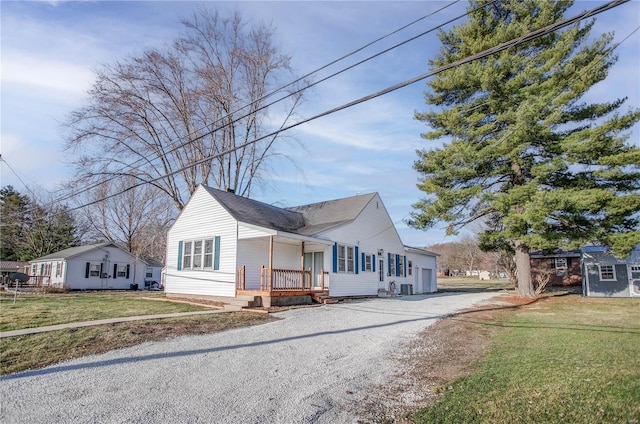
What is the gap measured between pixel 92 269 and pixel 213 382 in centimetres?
3053

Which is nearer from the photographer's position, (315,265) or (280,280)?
(280,280)

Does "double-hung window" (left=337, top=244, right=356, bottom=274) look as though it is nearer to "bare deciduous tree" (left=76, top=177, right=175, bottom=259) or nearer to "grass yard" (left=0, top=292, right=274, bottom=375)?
"grass yard" (left=0, top=292, right=274, bottom=375)

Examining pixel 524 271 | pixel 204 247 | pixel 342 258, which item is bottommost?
pixel 524 271

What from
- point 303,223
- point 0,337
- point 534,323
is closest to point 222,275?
point 303,223

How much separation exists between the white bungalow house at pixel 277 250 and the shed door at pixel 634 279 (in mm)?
12981

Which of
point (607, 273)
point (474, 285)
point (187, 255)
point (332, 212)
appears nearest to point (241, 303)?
point (187, 255)

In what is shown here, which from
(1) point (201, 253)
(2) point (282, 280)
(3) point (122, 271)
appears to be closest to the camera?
(2) point (282, 280)

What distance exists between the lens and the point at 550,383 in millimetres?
4891

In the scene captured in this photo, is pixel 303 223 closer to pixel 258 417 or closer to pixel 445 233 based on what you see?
pixel 445 233

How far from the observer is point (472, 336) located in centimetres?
878

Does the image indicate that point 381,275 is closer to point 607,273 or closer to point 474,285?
point 607,273

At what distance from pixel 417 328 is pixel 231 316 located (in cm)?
531

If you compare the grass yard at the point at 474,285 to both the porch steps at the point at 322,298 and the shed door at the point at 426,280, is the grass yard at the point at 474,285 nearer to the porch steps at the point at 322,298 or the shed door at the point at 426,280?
the shed door at the point at 426,280

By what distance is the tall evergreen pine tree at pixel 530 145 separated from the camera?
52.0 feet
